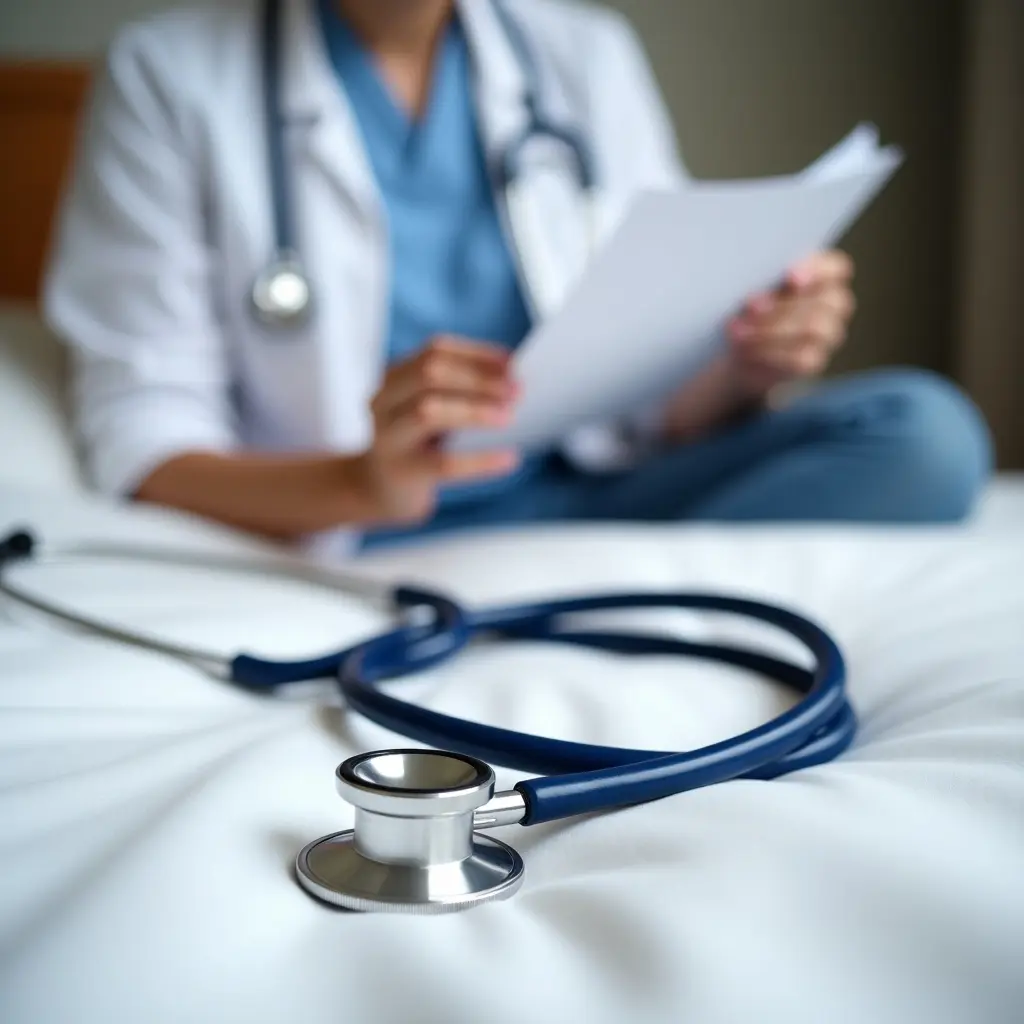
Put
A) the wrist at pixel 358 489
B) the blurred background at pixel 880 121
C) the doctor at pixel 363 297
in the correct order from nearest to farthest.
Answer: the wrist at pixel 358 489 < the doctor at pixel 363 297 < the blurred background at pixel 880 121

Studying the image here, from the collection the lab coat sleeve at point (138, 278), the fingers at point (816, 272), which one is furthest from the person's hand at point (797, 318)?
the lab coat sleeve at point (138, 278)

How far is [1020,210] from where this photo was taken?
65.8 inches

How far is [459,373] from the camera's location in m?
0.78

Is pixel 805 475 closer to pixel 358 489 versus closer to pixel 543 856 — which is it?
pixel 358 489

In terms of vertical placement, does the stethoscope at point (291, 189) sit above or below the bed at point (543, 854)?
above

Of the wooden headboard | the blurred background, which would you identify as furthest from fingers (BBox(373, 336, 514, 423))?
the blurred background

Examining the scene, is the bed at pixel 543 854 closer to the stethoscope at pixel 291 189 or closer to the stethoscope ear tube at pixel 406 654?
the stethoscope ear tube at pixel 406 654

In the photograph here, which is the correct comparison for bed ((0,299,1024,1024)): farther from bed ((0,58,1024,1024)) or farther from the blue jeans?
the blue jeans

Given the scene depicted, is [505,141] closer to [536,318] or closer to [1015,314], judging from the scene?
[536,318]

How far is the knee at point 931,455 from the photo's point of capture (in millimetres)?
1012

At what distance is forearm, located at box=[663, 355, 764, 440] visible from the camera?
1184 mm

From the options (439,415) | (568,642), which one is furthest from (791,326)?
(568,642)

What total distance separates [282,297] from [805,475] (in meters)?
0.53

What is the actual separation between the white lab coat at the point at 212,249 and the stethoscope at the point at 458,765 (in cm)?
47
